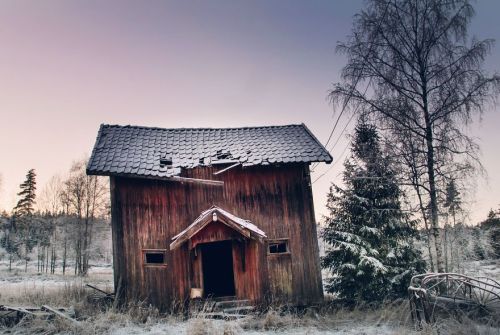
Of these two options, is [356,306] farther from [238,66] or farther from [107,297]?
[238,66]

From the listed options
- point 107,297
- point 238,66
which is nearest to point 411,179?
point 238,66

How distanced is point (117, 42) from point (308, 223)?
35.2 ft

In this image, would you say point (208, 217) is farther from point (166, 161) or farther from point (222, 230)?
point (166, 161)

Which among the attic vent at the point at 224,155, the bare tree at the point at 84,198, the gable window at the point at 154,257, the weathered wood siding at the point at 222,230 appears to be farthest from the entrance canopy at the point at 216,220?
the bare tree at the point at 84,198

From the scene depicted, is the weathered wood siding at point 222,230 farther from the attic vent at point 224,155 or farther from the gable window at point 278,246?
the attic vent at point 224,155

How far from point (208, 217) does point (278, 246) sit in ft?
9.81

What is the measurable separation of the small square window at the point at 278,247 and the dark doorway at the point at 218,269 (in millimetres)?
3266

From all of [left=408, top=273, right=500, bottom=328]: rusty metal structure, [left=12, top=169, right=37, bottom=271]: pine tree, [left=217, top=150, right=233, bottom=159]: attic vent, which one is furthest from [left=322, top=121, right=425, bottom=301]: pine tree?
[left=12, top=169, right=37, bottom=271]: pine tree

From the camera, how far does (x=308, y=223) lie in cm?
1282

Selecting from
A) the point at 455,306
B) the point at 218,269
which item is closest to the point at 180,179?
the point at 218,269

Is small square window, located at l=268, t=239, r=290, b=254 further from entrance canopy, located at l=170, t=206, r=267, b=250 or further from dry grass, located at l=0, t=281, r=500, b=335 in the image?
dry grass, located at l=0, t=281, r=500, b=335

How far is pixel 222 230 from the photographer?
456 inches

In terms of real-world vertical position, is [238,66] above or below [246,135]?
above

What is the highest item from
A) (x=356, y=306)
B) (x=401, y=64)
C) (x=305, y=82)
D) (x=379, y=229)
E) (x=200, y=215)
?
(x=305, y=82)
